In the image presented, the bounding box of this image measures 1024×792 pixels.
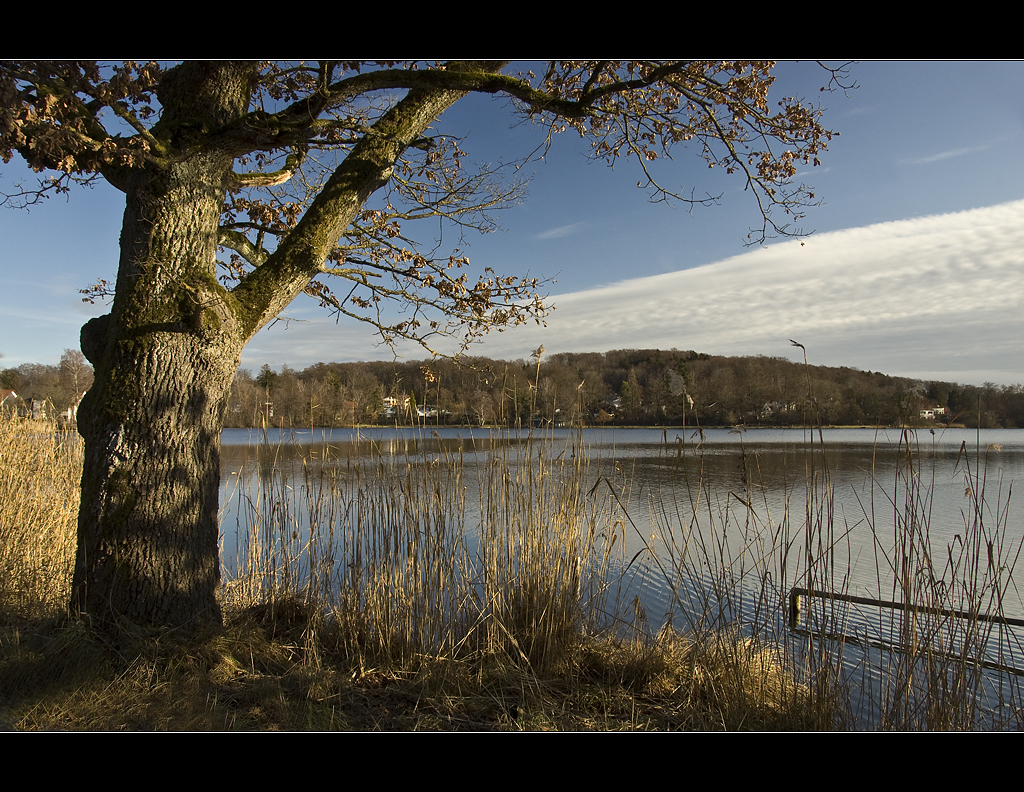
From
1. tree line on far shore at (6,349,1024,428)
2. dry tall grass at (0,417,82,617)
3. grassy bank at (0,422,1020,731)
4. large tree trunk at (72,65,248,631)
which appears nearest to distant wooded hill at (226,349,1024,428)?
tree line on far shore at (6,349,1024,428)

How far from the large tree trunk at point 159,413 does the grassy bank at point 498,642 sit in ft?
0.70

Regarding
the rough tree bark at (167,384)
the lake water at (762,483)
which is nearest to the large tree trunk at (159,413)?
the rough tree bark at (167,384)

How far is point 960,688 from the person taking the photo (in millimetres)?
1821

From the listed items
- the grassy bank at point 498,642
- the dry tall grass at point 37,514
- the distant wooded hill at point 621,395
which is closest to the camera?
the grassy bank at point 498,642

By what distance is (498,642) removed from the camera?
228 centimetres

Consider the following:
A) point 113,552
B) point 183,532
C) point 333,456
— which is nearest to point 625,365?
point 333,456

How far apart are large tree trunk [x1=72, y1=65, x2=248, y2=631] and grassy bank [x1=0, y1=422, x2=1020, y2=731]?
213 millimetres

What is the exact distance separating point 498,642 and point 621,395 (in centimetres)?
139

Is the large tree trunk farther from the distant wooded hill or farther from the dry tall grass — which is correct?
the dry tall grass

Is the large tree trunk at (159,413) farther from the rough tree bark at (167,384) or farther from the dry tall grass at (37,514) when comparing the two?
the dry tall grass at (37,514)

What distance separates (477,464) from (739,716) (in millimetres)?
1480

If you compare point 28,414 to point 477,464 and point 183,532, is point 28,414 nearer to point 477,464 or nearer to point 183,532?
point 183,532

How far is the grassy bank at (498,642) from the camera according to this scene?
6.40ft

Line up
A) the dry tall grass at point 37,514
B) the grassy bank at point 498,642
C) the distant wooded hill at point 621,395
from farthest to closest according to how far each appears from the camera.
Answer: the dry tall grass at point 37,514 < the distant wooded hill at point 621,395 < the grassy bank at point 498,642
